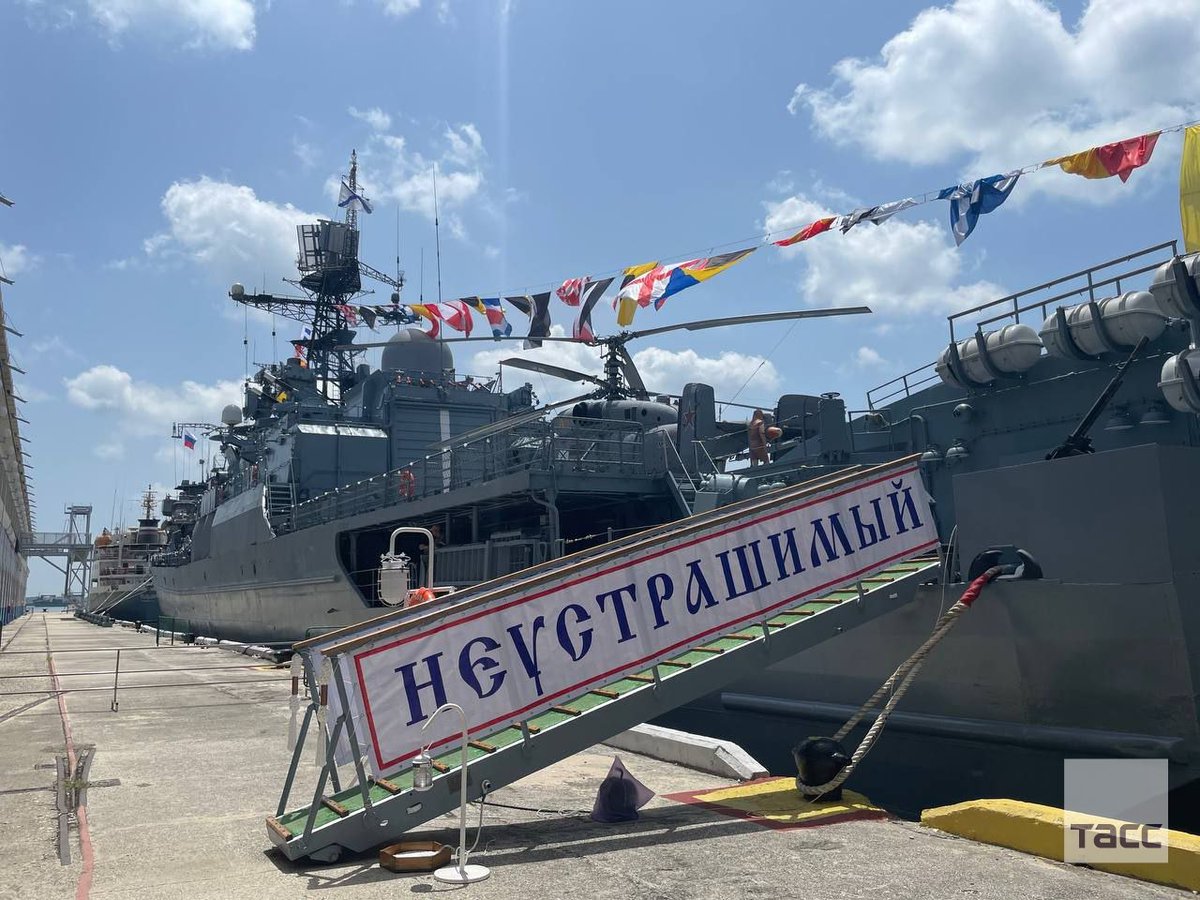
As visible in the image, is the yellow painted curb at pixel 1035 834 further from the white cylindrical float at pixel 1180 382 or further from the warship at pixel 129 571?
the warship at pixel 129 571

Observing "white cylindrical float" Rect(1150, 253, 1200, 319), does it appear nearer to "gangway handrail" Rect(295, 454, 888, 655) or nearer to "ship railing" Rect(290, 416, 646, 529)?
"gangway handrail" Rect(295, 454, 888, 655)

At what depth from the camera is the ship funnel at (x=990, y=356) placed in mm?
9508

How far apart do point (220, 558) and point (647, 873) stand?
30.0 metres

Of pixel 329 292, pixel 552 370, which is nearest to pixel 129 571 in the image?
pixel 329 292

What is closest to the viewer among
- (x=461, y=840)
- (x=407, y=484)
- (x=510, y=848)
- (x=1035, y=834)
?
(x=461, y=840)

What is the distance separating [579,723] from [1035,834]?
2.64 metres


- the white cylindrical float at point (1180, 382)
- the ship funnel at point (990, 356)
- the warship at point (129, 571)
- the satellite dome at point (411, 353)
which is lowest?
the warship at point (129, 571)

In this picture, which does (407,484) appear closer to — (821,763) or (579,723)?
(579,723)

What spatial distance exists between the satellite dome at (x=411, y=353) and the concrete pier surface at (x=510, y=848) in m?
20.3

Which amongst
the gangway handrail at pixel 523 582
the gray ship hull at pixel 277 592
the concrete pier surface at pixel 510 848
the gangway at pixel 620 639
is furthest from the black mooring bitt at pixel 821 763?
the gray ship hull at pixel 277 592

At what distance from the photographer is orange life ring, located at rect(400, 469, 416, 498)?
672 inches

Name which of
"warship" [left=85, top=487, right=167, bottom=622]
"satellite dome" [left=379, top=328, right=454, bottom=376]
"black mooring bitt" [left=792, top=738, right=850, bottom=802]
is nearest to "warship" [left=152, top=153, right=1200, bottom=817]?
"black mooring bitt" [left=792, top=738, right=850, bottom=802]

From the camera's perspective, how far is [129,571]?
64438 millimetres

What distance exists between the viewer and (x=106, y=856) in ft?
15.6
